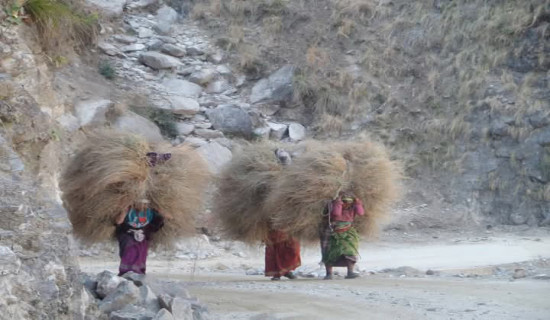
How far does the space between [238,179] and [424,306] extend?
3139 millimetres

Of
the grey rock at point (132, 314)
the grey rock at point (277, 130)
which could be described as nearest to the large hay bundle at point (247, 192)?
the grey rock at point (132, 314)

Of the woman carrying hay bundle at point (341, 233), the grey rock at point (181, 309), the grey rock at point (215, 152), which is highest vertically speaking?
the grey rock at point (215, 152)

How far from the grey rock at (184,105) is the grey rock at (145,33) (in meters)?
2.77

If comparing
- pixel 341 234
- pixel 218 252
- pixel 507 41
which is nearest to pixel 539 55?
pixel 507 41

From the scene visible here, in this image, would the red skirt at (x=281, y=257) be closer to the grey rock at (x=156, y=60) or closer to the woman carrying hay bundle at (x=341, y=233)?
the woman carrying hay bundle at (x=341, y=233)

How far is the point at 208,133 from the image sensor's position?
17109mm

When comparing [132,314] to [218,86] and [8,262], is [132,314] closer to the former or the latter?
[8,262]

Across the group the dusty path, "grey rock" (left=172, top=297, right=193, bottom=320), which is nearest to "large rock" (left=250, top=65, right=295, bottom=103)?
the dusty path

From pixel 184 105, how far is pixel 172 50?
94.5 inches

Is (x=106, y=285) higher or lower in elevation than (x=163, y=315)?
higher

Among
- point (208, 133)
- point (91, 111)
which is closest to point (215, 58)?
point (208, 133)

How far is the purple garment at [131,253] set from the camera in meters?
7.20

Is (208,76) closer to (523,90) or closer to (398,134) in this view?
(398,134)

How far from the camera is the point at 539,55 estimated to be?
58.7ft
